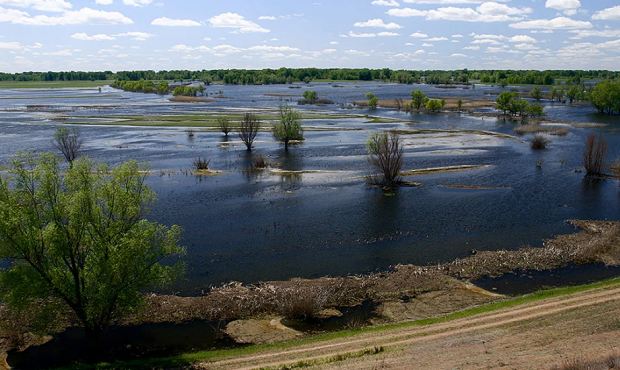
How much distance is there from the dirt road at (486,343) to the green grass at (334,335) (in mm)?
643

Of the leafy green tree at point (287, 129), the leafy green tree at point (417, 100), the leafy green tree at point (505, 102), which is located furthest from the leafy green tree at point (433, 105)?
the leafy green tree at point (287, 129)

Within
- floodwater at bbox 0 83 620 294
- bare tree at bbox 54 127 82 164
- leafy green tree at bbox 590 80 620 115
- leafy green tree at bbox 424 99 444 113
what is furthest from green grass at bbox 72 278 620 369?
leafy green tree at bbox 424 99 444 113

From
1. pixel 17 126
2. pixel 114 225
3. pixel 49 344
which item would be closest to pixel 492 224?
pixel 114 225

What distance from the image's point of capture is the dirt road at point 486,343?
2016 cm

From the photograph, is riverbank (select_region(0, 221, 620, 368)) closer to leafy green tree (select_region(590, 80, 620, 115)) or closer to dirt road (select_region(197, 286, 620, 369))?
dirt road (select_region(197, 286, 620, 369))

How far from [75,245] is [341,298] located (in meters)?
13.4

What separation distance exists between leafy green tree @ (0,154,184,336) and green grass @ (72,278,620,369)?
9.86ft

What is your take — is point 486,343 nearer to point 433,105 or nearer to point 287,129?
point 287,129

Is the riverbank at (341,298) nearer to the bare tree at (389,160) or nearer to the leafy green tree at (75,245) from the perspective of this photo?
the leafy green tree at (75,245)

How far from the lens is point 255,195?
172 ft

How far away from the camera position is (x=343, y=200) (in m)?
49.7

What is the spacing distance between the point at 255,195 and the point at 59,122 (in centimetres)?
7455

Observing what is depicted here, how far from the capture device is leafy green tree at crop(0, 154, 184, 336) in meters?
23.0

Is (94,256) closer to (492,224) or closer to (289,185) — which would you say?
(492,224)
